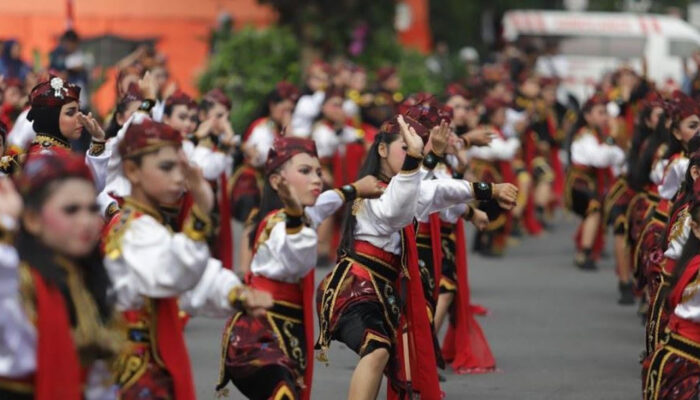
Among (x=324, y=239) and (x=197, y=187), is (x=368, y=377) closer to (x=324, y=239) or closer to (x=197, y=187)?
(x=197, y=187)

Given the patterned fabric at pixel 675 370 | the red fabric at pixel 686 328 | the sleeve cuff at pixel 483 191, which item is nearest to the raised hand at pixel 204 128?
the sleeve cuff at pixel 483 191

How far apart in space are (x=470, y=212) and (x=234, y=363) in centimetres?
315

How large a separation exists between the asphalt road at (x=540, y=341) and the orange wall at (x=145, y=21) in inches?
462

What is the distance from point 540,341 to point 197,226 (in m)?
6.28

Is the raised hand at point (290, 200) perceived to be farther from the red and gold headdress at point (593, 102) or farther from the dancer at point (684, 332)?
the red and gold headdress at point (593, 102)

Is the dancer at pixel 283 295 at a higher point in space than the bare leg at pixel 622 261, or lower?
higher

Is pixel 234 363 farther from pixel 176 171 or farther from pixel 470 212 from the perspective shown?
pixel 470 212

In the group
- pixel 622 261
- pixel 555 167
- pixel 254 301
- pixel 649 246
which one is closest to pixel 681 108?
pixel 649 246

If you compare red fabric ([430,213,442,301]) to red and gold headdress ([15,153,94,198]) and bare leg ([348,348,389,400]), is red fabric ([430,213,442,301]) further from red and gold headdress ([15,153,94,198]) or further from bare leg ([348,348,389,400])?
red and gold headdress ([15,153,94,198])

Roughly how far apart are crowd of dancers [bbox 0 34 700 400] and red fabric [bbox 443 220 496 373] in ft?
0.06

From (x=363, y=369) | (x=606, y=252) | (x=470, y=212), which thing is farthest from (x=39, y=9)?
(x=363, y=369)

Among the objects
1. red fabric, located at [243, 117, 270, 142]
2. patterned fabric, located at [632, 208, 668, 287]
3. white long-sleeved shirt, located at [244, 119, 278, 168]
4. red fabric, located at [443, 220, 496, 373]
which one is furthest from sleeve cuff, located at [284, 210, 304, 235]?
red fabric, located at [243, 117, 270, 142]

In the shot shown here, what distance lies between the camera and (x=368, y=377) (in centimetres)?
785

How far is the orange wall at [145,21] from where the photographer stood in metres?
26.4
